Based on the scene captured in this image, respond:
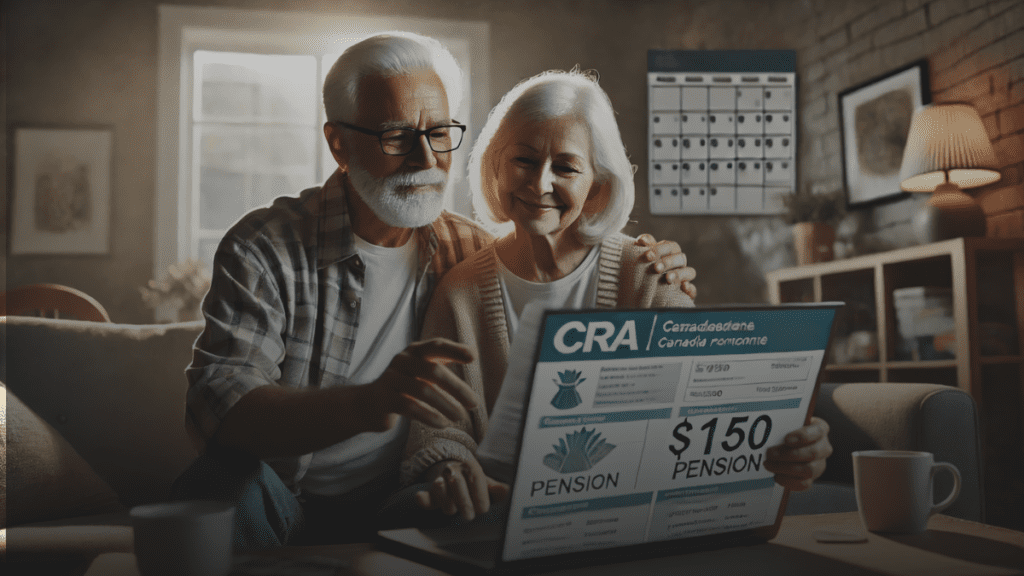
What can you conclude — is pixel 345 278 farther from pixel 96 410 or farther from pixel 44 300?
pixel 44 300

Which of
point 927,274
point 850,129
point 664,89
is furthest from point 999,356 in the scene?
point 664,89

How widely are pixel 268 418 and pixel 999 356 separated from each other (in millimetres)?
2404

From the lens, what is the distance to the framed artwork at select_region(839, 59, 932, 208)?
3096mm

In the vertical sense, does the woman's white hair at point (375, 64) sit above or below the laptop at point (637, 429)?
above

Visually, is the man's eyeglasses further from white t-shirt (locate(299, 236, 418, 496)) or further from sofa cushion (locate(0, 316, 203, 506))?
sofa cushion (locate(0, 316, 203, 506))

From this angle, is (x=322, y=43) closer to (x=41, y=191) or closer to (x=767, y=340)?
(x=41, y=191)

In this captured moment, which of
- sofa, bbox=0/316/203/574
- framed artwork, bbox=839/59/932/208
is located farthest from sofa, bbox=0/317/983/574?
framed artwork, bbox=839/59/932/208

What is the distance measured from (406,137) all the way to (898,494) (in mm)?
823

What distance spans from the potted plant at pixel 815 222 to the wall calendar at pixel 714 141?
63cm

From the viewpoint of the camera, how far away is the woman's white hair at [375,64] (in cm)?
122

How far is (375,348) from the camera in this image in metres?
1.26

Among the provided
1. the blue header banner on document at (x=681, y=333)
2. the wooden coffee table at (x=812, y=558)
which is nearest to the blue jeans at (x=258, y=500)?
the wooden coffee table at (x=812, y=558)

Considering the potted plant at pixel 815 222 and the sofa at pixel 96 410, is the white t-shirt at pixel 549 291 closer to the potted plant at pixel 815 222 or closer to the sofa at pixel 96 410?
the sofa at pixel 96 410

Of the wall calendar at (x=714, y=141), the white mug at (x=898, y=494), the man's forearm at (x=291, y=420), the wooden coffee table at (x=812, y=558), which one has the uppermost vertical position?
the wall calendar at (x=714, y=141)
